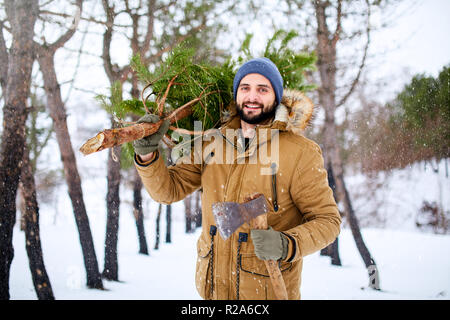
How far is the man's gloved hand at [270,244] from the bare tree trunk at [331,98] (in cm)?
557

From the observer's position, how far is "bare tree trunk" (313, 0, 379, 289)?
20.4 ft

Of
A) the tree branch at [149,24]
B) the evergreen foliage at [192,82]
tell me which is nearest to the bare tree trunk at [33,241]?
the tree branch at [149,24]

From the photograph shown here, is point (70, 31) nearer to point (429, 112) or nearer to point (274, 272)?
point (274, 272)

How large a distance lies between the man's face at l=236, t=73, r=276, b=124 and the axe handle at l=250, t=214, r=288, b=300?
2.28ft

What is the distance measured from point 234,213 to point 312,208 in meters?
0.48

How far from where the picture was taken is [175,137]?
82.9 inches

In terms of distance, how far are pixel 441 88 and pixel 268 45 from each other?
6.50 metres

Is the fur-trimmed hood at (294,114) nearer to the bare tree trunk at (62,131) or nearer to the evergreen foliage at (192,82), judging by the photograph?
the evergreen foliage at (192,82)

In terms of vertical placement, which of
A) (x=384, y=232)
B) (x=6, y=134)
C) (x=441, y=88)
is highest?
(x=441, y=88)

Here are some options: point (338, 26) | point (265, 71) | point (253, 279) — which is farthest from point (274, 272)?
point (338, 26)

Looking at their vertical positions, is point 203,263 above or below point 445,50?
below
